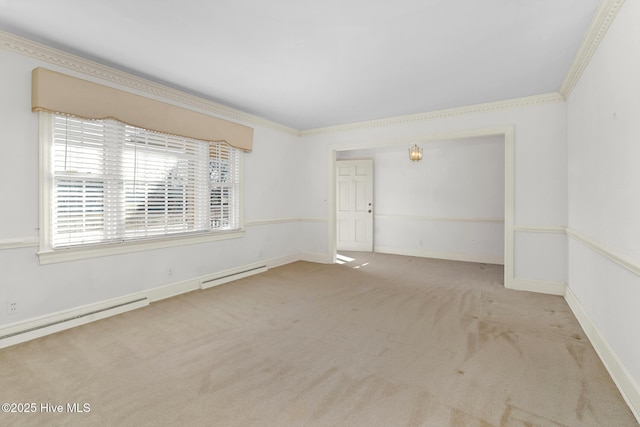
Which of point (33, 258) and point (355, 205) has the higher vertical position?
point (355, 205)

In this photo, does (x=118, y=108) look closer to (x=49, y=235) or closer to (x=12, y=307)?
(x=49, y=235)

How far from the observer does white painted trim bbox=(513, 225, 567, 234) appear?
3681 millimetres

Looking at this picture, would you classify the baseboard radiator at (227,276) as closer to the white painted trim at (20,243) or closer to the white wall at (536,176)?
the white painted trim at (20,243)

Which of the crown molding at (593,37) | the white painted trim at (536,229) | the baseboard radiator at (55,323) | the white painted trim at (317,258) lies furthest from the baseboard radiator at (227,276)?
the crown molding at (593,37)

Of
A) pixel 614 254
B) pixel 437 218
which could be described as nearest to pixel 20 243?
pixel 614 254

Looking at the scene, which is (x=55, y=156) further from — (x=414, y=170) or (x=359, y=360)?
(x=414, y=170)

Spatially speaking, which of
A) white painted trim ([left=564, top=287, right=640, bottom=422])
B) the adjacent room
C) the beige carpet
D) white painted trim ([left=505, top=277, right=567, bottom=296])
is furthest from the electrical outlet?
white painted trim ([left=505, top=277, right=567, bottom=296])

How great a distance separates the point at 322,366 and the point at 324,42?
2572 mm

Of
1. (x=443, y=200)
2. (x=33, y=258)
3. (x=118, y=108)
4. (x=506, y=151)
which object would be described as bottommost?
(x=33, y=258)

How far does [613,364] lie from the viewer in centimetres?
199

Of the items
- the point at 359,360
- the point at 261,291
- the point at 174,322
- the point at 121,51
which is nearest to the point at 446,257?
the point at 261,291

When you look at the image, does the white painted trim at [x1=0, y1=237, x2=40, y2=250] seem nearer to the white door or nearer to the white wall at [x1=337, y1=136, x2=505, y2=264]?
the white door

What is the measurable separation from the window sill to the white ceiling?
6.00 feet

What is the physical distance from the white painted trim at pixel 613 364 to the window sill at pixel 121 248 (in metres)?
4.14
